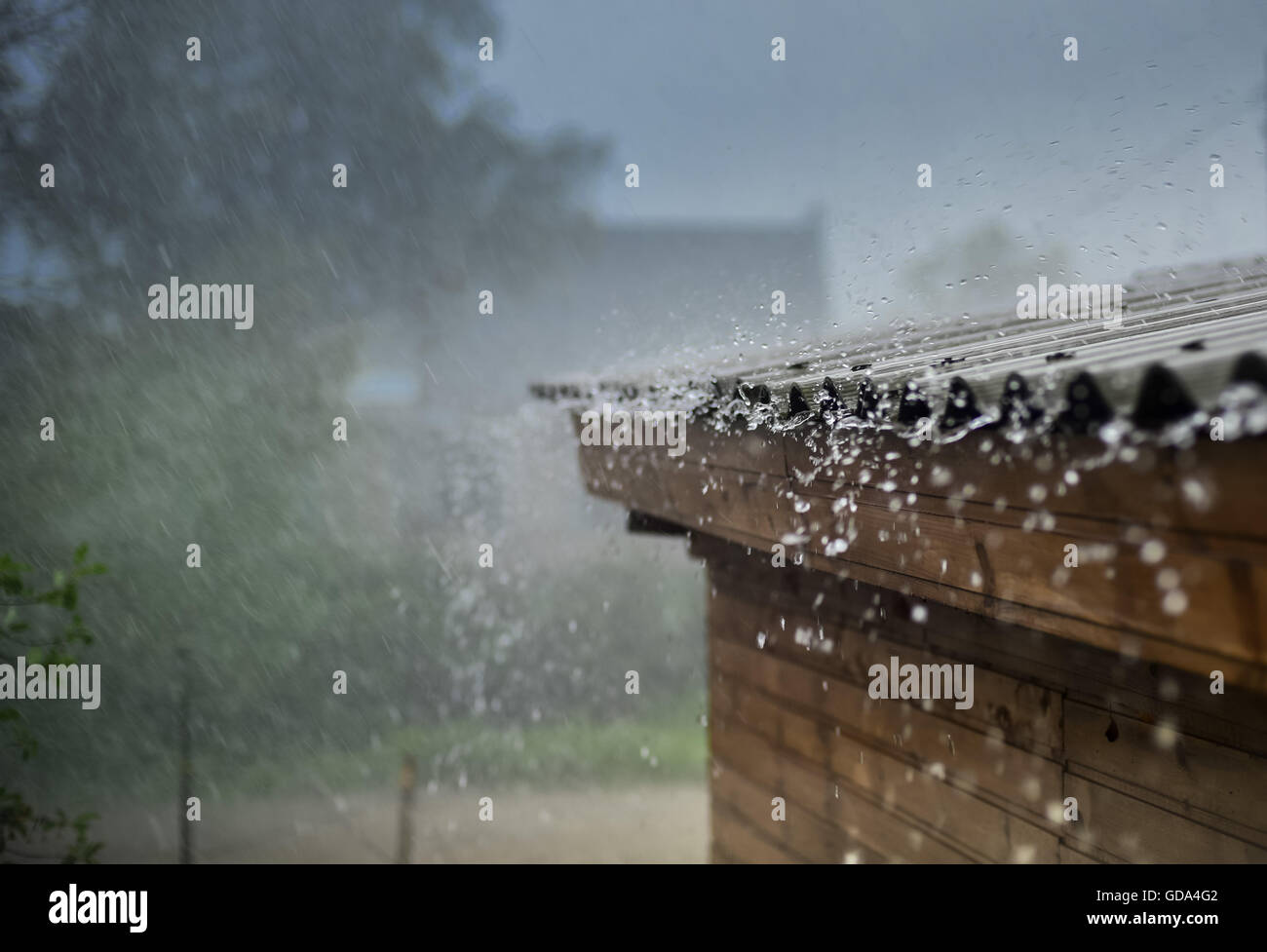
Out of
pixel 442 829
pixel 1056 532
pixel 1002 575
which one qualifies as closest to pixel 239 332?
pixel 442 829

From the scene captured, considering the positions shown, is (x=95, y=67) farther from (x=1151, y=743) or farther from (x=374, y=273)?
(x=1151, y=743)

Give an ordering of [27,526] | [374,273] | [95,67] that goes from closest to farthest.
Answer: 1. [27,526]
2. [95,67]
3. [374,273]

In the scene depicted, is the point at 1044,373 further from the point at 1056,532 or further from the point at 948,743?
the point at 948,743

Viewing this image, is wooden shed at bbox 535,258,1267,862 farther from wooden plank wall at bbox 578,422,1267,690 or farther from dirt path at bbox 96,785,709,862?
dirt path at bbox 96,785,709,862

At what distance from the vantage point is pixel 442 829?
11219 millimetres

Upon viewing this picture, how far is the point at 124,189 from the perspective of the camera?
39.5 ft

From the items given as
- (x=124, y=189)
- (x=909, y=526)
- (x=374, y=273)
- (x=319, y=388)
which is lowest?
(x=909, y=526)

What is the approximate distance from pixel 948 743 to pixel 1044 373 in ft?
3.79

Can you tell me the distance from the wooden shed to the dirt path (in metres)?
7.67

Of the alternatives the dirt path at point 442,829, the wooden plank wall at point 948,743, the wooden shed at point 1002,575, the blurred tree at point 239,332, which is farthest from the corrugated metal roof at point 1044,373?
the blurred tree at point 239,332

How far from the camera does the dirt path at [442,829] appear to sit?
992 cm

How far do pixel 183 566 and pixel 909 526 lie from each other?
1150 cm

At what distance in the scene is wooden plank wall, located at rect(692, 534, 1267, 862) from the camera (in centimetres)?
146
